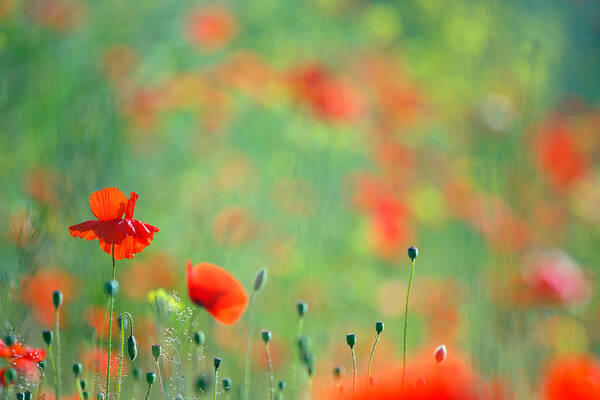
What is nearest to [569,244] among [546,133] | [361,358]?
[546,133]

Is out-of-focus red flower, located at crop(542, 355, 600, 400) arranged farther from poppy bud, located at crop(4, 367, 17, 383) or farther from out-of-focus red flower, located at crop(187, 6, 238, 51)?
out-of-focus red flower, located at crop(187, 6, 238, 51)

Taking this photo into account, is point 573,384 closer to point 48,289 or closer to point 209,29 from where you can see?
point 48,289

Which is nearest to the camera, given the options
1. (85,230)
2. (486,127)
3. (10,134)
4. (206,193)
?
(85,230)

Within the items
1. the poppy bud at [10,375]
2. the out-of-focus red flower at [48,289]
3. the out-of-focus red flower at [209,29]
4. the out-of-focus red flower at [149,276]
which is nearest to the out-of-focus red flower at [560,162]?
the out-of-focus red flower at [209,29]

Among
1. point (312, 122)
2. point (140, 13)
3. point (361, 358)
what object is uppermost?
point (140, 13)

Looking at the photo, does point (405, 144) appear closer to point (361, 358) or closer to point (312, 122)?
point (312, 122)

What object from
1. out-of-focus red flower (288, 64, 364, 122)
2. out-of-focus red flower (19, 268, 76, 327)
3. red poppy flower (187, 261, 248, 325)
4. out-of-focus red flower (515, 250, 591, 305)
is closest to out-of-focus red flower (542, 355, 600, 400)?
red poppy flower (187, 261, 248, 325)
